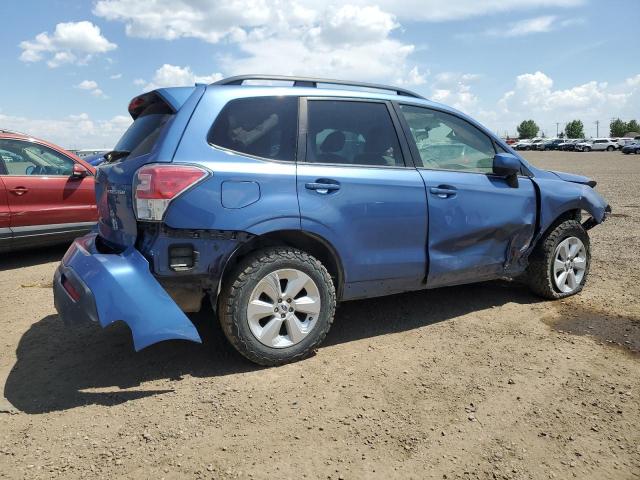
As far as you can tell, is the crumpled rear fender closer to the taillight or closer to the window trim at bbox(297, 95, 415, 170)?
the window trim at bbox(297, 95, 415, 170)

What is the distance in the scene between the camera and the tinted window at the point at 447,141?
4035 millimetres

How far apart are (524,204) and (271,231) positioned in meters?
2.41

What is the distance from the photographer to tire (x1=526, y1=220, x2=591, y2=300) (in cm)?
469

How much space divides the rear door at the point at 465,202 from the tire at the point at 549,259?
0.22 m

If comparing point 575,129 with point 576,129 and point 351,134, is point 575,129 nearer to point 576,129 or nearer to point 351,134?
point 576,129

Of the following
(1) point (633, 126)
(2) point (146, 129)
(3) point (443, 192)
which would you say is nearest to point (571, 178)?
(3) point (443, 192)

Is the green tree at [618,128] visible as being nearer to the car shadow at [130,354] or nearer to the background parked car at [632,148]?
the background parked car at [632,148]

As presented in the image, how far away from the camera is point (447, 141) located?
4227 millimetres

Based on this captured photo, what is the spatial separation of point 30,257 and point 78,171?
1.37 m

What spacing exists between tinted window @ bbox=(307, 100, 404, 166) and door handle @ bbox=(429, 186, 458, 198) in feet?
1.04

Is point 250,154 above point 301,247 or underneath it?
above

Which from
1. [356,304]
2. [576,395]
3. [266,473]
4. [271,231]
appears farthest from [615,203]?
[266,473]

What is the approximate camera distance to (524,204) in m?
4.45

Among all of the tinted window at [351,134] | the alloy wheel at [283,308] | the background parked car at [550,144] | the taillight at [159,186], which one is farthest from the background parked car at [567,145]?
the taillight at [159,186]
